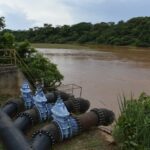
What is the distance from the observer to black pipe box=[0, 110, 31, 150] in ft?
12.5

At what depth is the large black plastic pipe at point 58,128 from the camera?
323 inches

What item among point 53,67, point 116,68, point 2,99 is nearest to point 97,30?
point 116,68

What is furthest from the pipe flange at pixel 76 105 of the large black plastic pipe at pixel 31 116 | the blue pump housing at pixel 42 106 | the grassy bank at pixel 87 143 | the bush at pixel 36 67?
the bush at pixel 36 67

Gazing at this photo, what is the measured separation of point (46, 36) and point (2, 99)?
225 ft

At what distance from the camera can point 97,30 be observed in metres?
75.8

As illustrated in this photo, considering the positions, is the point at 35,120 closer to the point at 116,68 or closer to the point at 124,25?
the point at 116,68

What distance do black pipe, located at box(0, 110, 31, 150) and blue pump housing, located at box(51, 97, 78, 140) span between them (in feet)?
15.8

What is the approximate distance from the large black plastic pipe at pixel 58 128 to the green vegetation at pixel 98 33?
49.0m

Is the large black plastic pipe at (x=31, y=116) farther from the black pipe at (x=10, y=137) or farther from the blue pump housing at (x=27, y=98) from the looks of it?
the black pipe at (x=10, y=137)

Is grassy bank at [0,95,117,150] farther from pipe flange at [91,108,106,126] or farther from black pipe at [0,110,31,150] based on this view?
black pipe at [0,110,31,150]

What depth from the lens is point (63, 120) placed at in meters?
9.02

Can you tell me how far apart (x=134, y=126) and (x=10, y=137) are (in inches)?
166

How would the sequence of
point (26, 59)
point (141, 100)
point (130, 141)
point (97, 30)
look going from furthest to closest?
1. point (97, 30)
2. point (26, 59)
3. point (141, 100)
4. point (130, 141)

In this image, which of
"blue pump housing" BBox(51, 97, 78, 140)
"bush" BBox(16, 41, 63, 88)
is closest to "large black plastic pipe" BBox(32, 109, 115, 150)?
"blue pump housing" BBox(51, 97, 78, 140)
